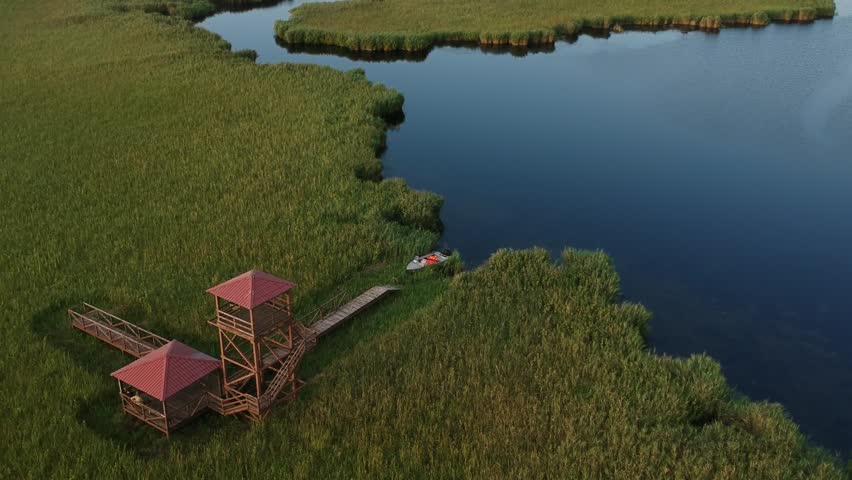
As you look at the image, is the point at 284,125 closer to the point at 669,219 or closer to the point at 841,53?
the point at 669,219

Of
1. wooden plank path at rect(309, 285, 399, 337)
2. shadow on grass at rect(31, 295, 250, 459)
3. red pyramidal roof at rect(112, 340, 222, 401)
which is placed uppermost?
red pyramidal roof at rect(112, 340, 222, 401)

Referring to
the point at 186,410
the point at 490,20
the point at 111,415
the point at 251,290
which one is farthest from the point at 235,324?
the point at 490,20

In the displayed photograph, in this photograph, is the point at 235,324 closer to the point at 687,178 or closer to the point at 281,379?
the point at 281,379

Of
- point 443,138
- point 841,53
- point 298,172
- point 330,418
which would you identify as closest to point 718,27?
point 841,53

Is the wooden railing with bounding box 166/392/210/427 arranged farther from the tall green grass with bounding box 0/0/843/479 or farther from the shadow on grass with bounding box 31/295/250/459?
the tall green grass with bounding box 0/0/843/479

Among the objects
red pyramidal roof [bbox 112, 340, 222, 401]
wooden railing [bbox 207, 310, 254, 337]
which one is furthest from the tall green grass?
wooden railing [bbox 207, 310, 254, 337]

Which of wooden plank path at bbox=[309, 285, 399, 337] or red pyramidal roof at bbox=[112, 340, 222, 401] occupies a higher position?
red pyramidal roof at bbox=[112, 340, 222, 401]
